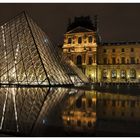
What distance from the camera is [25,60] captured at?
21359 mm

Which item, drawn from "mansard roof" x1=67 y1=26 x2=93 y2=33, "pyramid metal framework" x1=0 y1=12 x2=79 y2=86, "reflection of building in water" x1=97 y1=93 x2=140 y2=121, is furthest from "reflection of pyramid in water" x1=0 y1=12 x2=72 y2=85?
"mansard roof" x1=67 y1=26 x2=93 y2=33

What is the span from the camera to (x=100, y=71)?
55.7 m

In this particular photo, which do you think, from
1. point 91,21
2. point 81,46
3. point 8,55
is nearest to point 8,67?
point 8,55

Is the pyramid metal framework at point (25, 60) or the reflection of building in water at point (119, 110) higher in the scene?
the pyramid metal framework at point (25, 60)

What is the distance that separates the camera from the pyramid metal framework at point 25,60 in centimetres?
2050

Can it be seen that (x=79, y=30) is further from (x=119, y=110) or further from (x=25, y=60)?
(x=119, y=110)

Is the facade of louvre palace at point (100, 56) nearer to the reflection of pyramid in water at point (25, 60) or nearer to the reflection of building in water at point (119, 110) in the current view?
the reflection of pyramid in water at point (25, 60)

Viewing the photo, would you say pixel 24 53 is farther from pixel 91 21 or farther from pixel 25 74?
pixel 91 21

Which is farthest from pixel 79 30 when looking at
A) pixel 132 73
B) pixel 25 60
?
pixel 25 60

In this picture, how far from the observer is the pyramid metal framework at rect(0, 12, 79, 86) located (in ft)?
67.3

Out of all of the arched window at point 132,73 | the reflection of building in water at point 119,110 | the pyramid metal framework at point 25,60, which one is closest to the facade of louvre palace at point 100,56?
the arched window at point 132,73

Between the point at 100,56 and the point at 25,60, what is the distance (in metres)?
37.1

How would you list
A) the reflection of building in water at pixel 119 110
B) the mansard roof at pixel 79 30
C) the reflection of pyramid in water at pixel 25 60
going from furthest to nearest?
the mansard roof at pixel 79 30, the reflection of pyramid in water at pixel 25 60, the reflection of building in water at pixel 119 110

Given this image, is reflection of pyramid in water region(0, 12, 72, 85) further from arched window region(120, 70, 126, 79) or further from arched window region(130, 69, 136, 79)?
arched window region(130, 69, 136, 79)
